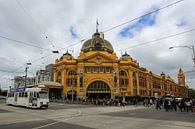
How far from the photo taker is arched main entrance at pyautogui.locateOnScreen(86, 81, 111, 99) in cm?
6788

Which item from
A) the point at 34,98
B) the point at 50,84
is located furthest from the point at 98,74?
the point at 34,98

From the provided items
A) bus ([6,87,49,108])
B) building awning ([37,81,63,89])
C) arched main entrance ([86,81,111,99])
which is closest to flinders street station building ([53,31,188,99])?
arched main entrance ([86,81,111,99])

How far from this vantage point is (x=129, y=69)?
7325 cm

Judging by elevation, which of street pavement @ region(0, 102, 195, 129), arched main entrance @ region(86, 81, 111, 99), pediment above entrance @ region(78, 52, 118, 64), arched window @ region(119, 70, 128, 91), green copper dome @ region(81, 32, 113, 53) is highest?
green copper dome @ region(81, 32, 113, 53)

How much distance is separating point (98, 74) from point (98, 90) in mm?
4767

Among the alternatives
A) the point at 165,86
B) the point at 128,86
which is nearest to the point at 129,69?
the point at 128,86

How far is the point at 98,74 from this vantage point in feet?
226

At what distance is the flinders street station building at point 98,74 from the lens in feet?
224

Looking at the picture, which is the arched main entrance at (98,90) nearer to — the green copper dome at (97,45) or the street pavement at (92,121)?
the green copper dome at (97,45)

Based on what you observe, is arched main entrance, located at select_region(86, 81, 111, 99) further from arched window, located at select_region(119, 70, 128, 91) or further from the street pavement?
the street pavement

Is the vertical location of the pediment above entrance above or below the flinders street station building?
above

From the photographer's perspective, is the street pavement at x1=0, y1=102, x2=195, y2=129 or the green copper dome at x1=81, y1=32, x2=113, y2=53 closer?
the street pavement at x1=0, y1=102, x2=195, y2=129

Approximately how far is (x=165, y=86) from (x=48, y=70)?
A: 190 feet

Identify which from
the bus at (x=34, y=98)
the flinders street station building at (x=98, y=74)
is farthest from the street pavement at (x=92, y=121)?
the flinders street station building at (x=98, y=74)
